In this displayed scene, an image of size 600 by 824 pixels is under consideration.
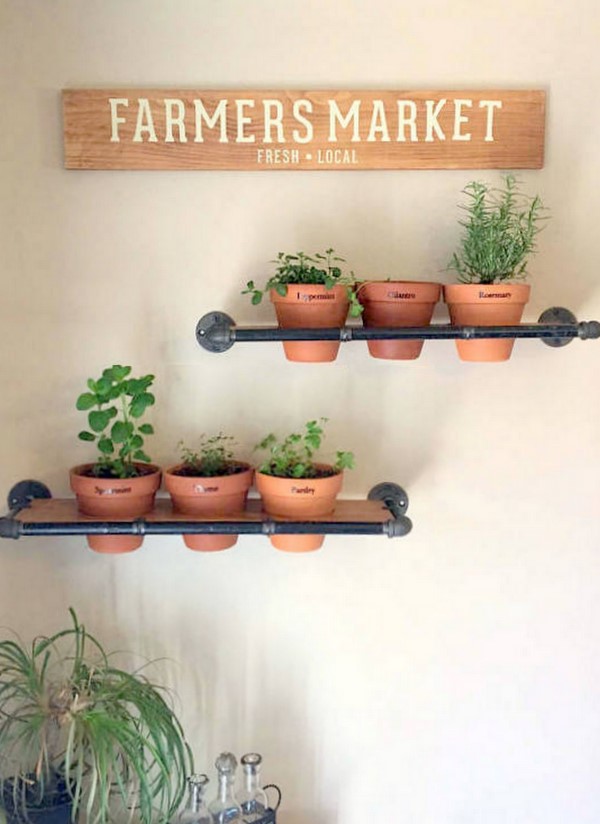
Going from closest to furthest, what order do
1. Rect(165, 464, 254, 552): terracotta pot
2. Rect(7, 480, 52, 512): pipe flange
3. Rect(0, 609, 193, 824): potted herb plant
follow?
Rect(0, 609, 193, 824): potted herb plant, Rect(165, 464, 254, 552): terracotta pot, Rect(7, 480, 52, 512): pipe flange

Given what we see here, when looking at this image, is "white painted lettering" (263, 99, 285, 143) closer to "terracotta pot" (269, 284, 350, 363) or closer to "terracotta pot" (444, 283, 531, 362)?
"terracotta pot" (269, 284, 350, 363)

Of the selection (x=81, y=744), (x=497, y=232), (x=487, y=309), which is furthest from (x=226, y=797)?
(x=497, y=232)

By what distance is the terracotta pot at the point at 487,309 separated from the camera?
1.33 meters

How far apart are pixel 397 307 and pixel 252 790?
0.89m

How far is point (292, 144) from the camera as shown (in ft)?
4.58

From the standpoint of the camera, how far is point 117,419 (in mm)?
1457

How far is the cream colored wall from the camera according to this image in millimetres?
1400

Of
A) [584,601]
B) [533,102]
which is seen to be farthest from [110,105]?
[584,601]

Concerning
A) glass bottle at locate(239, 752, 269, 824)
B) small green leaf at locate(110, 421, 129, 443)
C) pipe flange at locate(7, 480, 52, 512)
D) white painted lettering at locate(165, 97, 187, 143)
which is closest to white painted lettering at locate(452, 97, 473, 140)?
white painted lettering at locate(165, 97, 187, 143)

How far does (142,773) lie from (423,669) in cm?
56

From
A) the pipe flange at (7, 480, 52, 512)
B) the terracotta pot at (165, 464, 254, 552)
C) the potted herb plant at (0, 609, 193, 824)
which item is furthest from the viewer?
the pipe flange at (7, 480, 52, 512)

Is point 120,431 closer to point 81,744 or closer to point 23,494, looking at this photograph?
point 23,494

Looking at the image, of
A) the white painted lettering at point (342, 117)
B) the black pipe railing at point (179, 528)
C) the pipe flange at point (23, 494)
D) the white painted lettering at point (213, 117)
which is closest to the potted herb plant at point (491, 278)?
the white painted lettering at point (342, 117)

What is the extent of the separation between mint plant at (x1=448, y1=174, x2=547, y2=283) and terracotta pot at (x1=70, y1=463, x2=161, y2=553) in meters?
0.66
